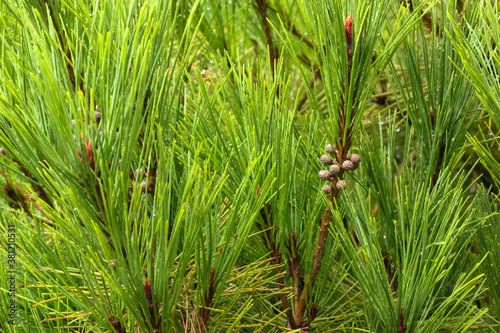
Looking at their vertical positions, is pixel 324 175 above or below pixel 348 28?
below

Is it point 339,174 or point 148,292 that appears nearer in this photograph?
point 148,292

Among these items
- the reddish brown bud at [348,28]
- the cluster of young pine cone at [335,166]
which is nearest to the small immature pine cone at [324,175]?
the cluster of young pine cone at [335,166]

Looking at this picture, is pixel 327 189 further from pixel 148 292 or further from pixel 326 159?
pixel 148 292

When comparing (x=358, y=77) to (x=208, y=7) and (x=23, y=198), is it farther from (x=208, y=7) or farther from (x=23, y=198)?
(x=23, y=198)

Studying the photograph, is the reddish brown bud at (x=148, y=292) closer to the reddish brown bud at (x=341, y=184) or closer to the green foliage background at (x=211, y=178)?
the green foliage background at (x=211, y=178)

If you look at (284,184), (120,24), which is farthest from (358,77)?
(120,24)

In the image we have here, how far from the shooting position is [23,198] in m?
0.92

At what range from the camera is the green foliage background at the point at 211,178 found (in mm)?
416

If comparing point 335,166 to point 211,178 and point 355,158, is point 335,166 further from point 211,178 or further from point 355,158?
point 211,178

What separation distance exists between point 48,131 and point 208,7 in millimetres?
640

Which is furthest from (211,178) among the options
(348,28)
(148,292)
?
(348,28)

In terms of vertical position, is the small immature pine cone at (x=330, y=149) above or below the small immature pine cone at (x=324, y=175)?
above

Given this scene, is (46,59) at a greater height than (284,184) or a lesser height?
greater

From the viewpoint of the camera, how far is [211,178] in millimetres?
452
